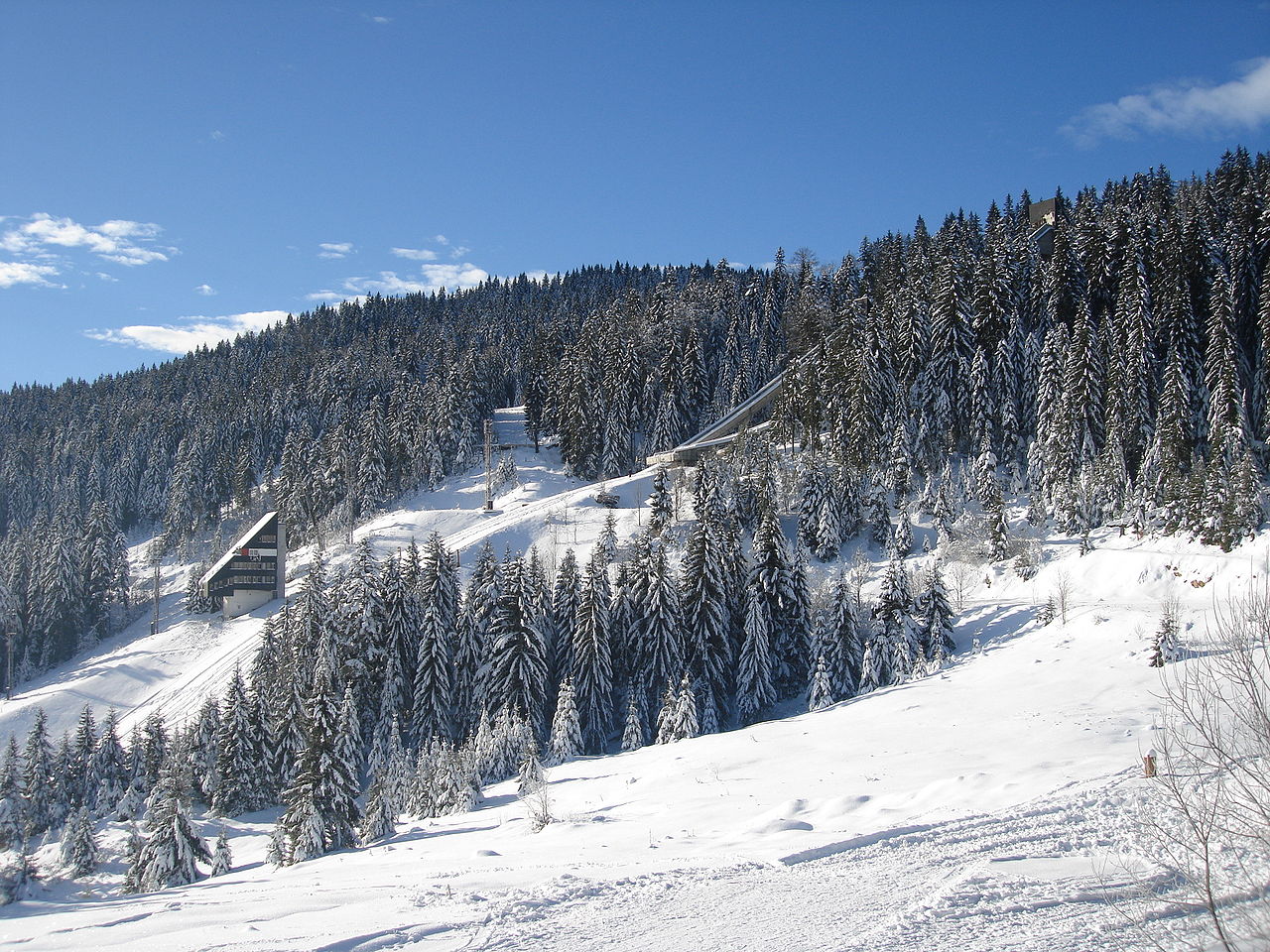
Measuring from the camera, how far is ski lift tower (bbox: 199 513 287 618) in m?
71.8

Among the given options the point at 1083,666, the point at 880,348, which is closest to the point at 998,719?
the point at 1083,666

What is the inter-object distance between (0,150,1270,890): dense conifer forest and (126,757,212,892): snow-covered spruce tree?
145 mm

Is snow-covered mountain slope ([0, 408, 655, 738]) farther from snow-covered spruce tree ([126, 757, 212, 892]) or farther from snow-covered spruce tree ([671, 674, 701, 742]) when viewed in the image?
snow-covered spruce tree ([126, 757, 212, 892])

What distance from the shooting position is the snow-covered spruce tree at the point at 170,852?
27859 millimetres

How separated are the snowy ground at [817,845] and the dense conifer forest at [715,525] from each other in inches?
182

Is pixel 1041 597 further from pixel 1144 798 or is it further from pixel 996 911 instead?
pixel 996 911

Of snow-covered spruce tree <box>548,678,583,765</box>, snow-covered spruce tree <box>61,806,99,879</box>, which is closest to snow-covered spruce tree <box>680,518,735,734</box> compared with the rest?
snow-covered spruce tree <box>548,678,583,765</box>

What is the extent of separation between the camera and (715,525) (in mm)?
50000

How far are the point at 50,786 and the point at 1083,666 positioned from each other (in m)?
54.4

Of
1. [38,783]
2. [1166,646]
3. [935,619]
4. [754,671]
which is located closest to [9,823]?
[38,783]

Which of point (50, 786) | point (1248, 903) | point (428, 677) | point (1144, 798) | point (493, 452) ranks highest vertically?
point (493, 452)

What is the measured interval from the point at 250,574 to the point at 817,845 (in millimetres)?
70231

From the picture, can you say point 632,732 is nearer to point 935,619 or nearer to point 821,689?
point 821,689

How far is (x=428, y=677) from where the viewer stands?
44.4 meters
